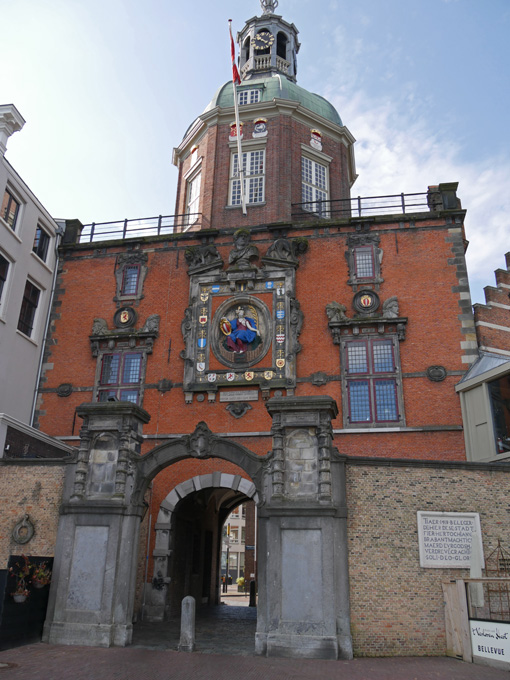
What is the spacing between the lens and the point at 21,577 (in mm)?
12727

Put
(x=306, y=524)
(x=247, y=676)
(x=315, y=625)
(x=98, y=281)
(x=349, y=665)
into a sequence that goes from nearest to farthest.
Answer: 1. (x=247, y=676)
2. (x=349, y=665)
3. (x=315, y=625)
4. (x=306, y=524)
5. (x=98, y=281)

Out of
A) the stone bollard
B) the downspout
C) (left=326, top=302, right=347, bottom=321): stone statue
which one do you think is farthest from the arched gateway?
the downspout

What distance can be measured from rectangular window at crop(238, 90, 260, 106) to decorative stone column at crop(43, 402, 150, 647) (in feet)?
59.4

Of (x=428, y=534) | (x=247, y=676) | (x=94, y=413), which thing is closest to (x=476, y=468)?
(x=428, y=534)

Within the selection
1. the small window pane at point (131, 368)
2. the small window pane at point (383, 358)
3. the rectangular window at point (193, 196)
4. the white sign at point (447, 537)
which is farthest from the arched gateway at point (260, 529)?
the rectangular window at point (193, 196)

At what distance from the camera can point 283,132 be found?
25734 millimetres

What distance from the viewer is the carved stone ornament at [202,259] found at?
2223 centimetres

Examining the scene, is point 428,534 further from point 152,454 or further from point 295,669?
point 152,454

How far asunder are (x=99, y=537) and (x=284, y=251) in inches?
490

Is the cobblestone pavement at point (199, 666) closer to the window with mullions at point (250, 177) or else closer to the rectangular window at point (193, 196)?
the window with mullions at point (250, 177)

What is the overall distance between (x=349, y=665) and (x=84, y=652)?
528 cm

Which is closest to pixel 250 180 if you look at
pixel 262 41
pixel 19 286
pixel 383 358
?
pixel 383 358

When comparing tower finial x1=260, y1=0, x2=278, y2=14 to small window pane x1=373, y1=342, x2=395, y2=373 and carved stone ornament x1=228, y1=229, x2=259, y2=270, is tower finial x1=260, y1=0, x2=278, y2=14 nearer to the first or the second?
carved stone ornament x1=228, y1=229, x2=259, y2=270

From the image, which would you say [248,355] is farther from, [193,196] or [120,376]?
[193,196]
